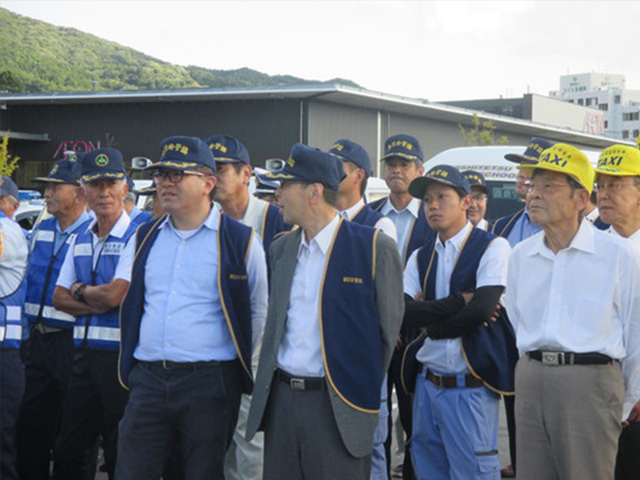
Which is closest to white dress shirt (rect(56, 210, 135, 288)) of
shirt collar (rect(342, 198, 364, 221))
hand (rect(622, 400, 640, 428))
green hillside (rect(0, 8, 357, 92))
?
shirt collar (rect(342, 198, 364, 221))

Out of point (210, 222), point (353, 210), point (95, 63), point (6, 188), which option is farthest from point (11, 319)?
point (95, 63)

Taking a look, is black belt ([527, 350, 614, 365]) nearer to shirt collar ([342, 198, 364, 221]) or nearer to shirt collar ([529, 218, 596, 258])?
shirt collar ([529, 218, 596, 258])

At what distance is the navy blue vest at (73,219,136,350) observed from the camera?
5.75 metres

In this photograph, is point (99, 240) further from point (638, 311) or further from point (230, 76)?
point (230, 76)

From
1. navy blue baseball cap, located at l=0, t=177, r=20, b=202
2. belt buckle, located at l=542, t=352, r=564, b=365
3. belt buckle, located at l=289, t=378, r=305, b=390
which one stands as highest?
navy blue baseball cap, located at l=0, t=177, r=20, b=202

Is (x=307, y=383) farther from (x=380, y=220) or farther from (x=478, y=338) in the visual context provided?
(x=380, y=220)

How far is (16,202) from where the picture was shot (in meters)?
7.31

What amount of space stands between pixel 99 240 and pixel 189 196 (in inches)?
50.7

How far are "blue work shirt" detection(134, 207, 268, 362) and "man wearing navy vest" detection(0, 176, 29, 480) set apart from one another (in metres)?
1.31

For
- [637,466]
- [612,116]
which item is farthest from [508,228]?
[612,116]

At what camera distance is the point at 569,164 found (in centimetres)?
462

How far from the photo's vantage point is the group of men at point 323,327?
439 cm

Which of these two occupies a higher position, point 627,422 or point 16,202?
point 16,202

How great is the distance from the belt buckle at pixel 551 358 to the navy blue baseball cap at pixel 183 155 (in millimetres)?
2108
